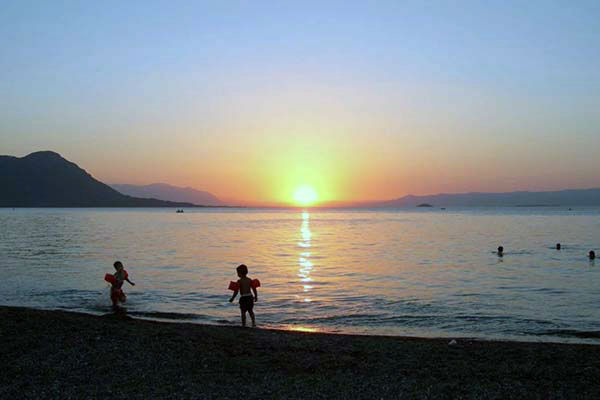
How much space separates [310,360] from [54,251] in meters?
38.3

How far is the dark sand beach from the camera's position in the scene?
358 inches

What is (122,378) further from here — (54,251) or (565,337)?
(54,251)

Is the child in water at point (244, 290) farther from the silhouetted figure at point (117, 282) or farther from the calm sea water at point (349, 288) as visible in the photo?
the silhouetted figure at point (117, 282)

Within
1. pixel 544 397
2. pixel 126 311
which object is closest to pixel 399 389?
pixel 544 397

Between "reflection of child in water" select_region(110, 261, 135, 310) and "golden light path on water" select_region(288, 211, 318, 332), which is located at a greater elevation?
"reflection of child in water" select_region(110, 261, 135, 310)

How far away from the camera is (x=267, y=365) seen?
11.0 metres

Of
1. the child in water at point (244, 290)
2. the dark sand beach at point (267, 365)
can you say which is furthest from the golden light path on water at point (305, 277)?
the dark sand beach at point (267, 365)

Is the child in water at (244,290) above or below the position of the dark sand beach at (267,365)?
above

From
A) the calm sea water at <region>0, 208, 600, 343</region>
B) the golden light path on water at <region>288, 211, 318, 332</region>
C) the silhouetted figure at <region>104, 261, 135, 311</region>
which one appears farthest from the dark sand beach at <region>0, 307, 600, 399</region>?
the silhouetted figure at <region>104, 261, 135, 311</region>

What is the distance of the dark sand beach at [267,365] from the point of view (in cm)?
909

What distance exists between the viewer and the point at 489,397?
8.86 meters

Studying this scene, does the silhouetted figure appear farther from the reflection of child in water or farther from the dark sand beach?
the dark sand beach

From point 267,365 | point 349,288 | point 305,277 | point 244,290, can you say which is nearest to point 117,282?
point 244,290

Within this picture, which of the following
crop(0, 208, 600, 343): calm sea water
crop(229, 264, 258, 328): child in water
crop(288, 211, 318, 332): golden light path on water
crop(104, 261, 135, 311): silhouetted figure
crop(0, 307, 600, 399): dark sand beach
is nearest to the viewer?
crop(0, 307, 600, 399): dark sand beach
